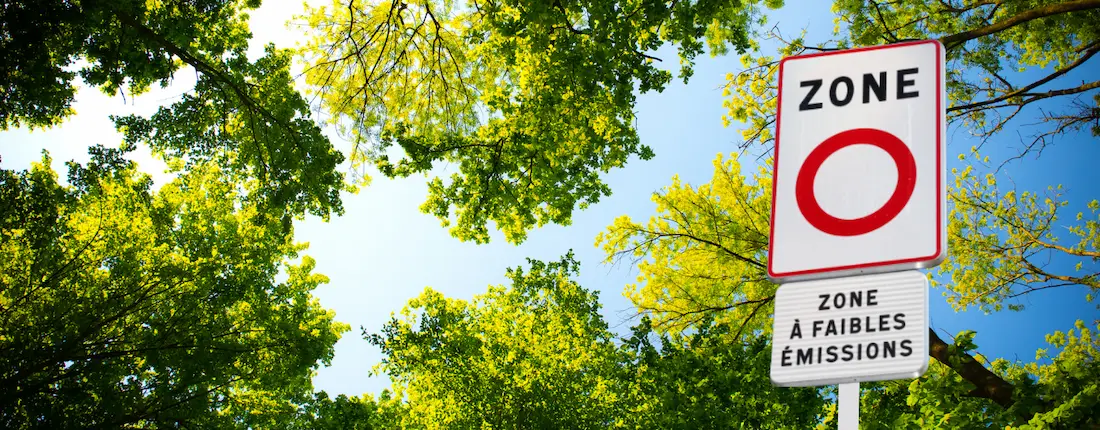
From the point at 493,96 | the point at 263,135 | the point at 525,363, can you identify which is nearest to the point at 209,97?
the point at 263,135

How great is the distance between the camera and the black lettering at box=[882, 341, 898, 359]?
179cm

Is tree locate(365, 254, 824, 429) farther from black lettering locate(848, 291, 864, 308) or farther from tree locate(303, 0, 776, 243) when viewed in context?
black lettering locate(848, 291, 864, 308)

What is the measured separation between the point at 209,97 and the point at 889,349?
1176 cm

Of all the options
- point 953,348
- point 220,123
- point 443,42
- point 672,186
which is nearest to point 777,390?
point 953,348

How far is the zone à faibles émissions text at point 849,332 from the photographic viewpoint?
5.90ft

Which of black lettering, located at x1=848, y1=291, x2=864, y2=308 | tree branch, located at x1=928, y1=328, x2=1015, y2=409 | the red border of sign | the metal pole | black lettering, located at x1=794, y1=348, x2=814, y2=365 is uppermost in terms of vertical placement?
tree branch, located at x1=928, y1=328, x2=1015, y2=409

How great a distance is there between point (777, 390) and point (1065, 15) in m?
6.91

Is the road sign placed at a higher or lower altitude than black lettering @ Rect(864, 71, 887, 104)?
lower

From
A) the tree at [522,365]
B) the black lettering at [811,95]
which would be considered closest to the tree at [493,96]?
the tree at [522,365]

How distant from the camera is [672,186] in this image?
1623cm

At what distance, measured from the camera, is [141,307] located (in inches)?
604

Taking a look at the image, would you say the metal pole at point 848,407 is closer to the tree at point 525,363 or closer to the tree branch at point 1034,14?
the tree branch at point 1034,14

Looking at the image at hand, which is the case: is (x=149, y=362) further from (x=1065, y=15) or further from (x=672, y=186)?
(x=1065, y=15)

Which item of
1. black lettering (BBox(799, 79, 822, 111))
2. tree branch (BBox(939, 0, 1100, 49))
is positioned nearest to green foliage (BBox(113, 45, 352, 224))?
tree branch (BBox(939, 0, 1100, 49))
